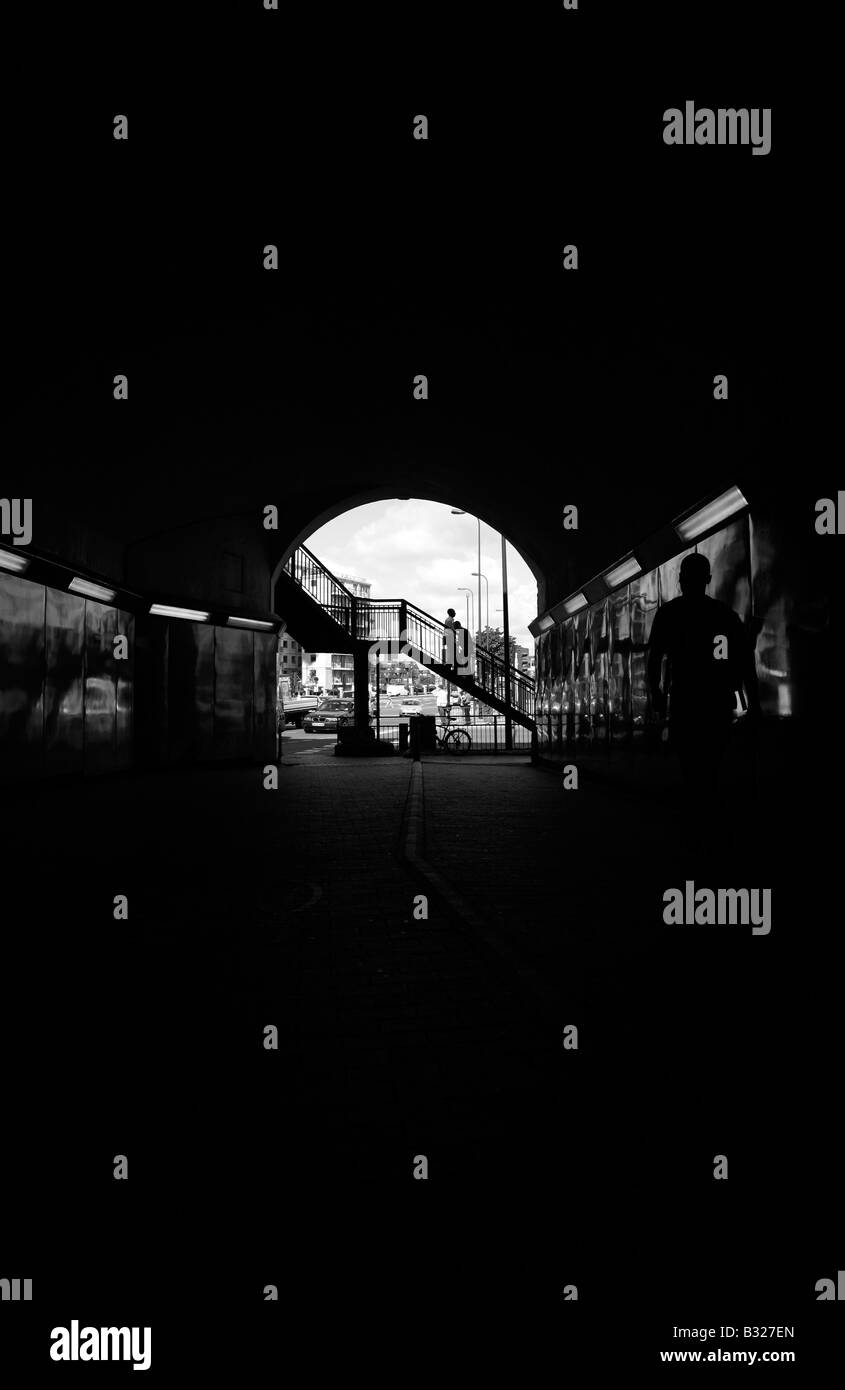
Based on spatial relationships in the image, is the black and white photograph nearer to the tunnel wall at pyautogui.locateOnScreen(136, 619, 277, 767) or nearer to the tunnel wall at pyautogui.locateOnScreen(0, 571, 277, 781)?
the tunnel wall at pyautogui.locateOnScreen(0, 571, 277, 781)

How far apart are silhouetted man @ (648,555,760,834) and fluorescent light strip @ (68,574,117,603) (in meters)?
11.3

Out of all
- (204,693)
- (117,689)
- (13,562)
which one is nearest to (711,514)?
(13,562)

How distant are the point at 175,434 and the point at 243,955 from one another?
9893 mm

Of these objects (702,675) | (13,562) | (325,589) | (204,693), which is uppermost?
(325,589)

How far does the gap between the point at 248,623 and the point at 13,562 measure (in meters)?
8.95

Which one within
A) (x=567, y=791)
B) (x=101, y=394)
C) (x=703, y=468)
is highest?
(x=101, y=394)

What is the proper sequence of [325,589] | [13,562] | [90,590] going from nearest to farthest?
[13,562]
[90,590]
[325,589]

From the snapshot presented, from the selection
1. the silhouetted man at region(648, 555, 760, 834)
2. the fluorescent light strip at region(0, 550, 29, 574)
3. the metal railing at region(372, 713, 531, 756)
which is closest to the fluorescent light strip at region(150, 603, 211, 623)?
the fluorescent light strip at region(0, 550, 29, 574)

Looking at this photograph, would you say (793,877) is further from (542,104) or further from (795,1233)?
(542,104)

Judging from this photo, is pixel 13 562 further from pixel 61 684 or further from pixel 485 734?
pixel 485 734

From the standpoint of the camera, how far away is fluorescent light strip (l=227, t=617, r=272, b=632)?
20.2m

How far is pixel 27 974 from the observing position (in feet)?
13.5

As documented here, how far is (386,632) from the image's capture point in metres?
28.3
